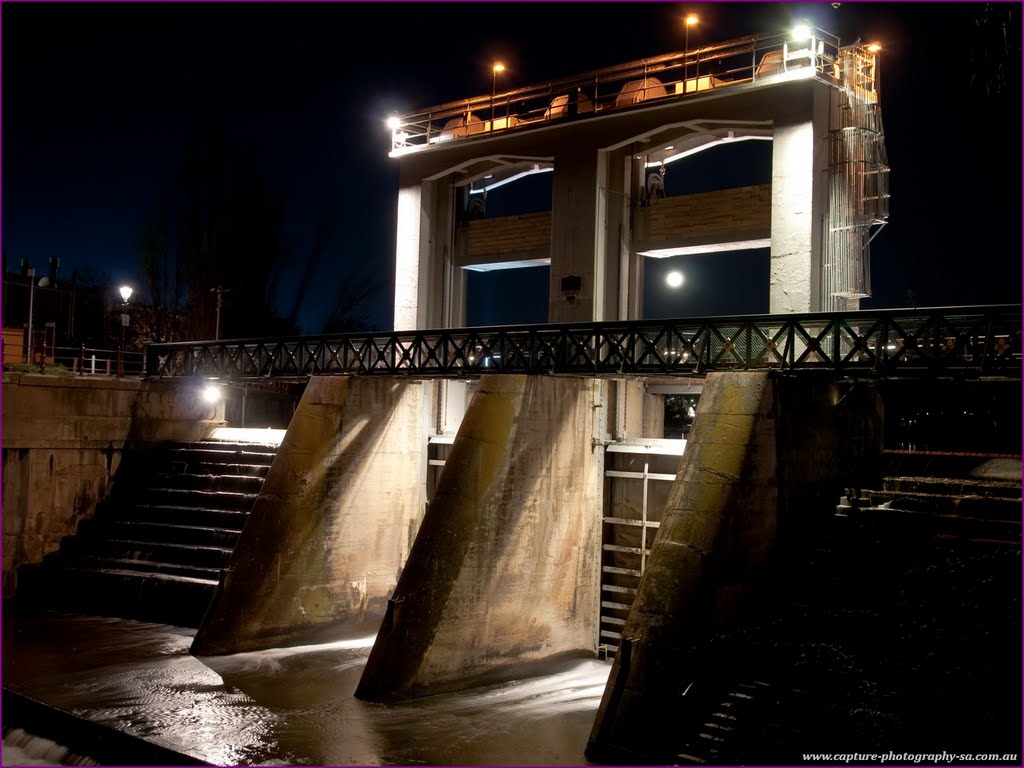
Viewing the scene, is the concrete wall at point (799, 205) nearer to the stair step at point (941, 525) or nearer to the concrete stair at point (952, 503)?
the concrete stair at point (952, 503)

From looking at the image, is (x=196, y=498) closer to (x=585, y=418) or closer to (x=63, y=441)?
(x=63, y=441)

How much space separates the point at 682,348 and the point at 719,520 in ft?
15.3

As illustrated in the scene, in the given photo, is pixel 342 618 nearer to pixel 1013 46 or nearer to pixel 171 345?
pixel 171 345

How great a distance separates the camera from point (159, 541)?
2188 cm

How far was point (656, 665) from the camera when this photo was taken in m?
12.4

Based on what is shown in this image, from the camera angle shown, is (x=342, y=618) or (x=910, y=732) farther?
(x=342, y=618)

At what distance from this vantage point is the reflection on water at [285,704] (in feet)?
43.0

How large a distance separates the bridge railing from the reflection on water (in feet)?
18.5

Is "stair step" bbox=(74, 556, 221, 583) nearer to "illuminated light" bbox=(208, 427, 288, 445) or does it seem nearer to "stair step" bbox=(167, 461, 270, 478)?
"stair step" bbox=(167, 461, 270, 478)

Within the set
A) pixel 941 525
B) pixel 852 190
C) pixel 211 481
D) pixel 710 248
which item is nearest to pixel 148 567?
pixel 211 481

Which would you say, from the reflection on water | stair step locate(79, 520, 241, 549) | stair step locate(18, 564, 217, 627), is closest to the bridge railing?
stair step locate(79, 520, 241, 549)

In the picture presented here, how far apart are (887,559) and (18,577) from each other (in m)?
18.4

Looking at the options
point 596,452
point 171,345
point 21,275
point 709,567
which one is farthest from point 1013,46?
point 21,275

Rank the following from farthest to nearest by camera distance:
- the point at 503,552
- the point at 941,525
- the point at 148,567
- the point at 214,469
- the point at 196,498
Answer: the point at 214,469, the point at 196,498, the point at 148,567, the point at 503,552, the point at 941,525
